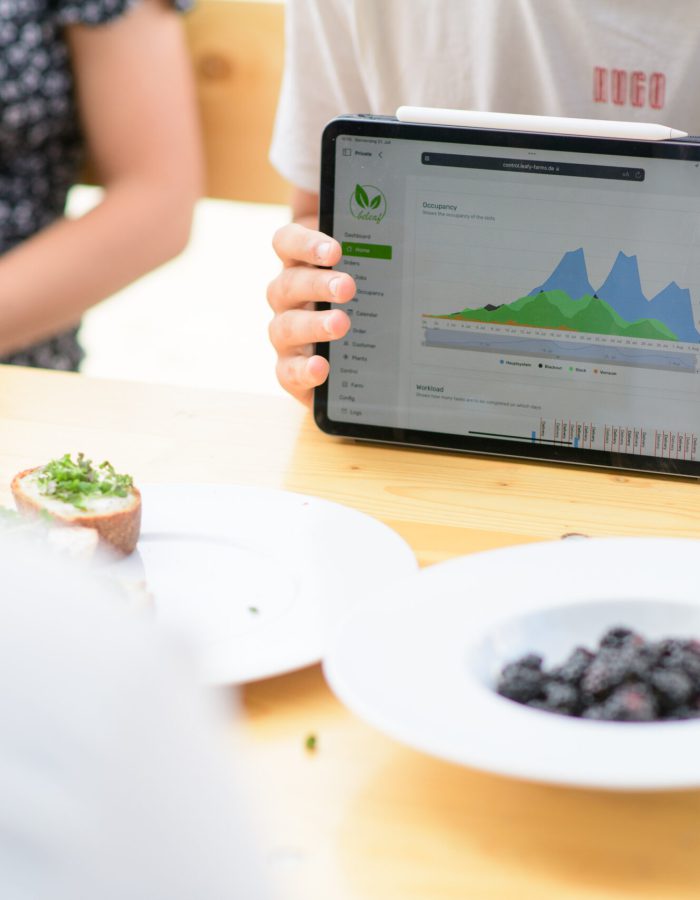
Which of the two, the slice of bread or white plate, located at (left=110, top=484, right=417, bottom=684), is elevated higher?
the slice of bread

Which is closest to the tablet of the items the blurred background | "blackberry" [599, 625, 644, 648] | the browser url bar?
the browser url bar

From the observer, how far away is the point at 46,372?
994 millimetres

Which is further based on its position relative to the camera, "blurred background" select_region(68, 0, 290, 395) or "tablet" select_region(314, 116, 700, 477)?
"blurred background" select_region(68, 0, 290, 395)

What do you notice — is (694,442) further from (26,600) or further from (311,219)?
(26,600)

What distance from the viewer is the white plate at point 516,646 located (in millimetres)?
420

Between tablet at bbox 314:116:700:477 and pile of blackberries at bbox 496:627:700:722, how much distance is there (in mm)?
293

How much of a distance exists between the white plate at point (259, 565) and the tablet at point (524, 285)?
150 millimetres

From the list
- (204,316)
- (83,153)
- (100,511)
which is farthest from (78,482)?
(204,316)

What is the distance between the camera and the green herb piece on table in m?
0.66

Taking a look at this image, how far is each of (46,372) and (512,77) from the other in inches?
20.3

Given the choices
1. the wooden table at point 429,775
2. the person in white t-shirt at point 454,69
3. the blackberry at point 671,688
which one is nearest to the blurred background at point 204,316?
the person in white t-shirt at point 454,69

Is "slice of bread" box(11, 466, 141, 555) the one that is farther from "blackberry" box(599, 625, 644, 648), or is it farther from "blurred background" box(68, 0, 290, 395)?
"blurred background" box(68, 0, 290, 395)

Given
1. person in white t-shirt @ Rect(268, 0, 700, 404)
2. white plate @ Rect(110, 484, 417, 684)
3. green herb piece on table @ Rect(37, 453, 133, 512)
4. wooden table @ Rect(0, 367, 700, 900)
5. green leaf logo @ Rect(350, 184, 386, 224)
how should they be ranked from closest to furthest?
wooden table @ Rect(0, 367, 700, 900) → white plate @ Rect(110, 484, 417, 684) → green herb piece on table @ Rect(37, 453, 133, 512) → green leaf logo @ Rect(350, 184, 386, 224) → person in white t-shirt @ Rect(268, 0, 700, 404)

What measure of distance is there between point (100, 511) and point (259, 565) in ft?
0.32
